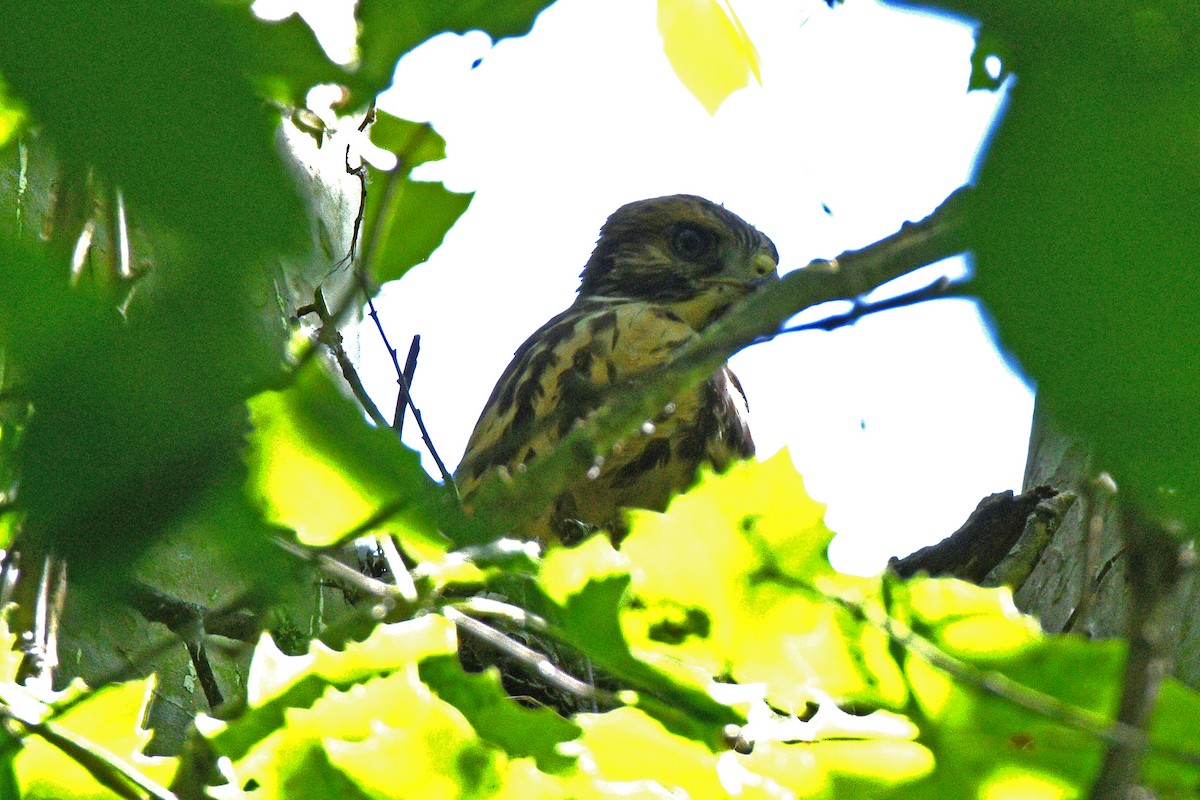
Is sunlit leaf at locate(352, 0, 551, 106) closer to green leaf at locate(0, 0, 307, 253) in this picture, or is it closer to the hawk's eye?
green leaf at locate(0, 0, 307, 253)

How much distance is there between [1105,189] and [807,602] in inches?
32.3

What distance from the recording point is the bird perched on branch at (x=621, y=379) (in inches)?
113

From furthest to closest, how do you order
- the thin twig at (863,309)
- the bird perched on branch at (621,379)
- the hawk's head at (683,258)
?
1. the hawk's head at (683,258)
2. the bird perched on branch at (621,379)
3. the thin twig at (863,309)

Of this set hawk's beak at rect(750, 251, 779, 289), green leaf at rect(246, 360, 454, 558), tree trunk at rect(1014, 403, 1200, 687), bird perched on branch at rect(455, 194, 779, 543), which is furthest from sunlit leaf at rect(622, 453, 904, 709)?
hawk's beak at rect(750, 251, 779, 289)

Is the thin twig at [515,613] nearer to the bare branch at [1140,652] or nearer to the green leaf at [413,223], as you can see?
the green leaf at [413,223]

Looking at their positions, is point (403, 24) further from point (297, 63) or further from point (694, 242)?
point (694, 242)

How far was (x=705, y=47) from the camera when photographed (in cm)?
98

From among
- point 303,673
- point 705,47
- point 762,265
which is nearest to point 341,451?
point 705,47

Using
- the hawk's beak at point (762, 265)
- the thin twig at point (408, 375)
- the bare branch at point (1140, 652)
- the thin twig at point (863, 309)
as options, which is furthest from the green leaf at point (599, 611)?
the hawk's beak at point (762, 265)

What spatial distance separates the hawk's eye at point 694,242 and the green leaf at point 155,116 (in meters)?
3.69

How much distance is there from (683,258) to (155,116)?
371cm

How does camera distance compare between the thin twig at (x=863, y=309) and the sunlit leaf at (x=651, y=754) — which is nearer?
the thin twig at (x=863, y=309)

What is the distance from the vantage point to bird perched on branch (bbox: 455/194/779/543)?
2.86 meters

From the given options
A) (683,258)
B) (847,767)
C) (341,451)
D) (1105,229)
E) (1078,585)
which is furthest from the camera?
(683,258)
